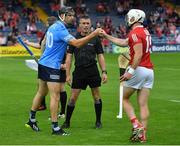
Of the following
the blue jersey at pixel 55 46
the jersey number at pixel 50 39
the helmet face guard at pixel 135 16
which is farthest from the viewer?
the jersey number at pixel 50 39

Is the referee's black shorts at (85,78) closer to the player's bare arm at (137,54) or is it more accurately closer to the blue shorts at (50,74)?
the blue shorts at (50,74)

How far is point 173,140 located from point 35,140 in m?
2.34

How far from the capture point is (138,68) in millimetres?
10383

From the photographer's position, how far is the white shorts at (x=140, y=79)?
10.4m

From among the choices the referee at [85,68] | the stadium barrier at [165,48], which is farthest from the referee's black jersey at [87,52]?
the stadium barrier at [165,48]

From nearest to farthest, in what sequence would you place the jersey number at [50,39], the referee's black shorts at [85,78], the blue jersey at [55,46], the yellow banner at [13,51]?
the blue jersey at [55,46] → the jersey number at [50,39] → the referee's black shorts at [85,78] → the yellow banner at [13,51]

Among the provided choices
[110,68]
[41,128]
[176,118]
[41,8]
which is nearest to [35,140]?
[41,128]

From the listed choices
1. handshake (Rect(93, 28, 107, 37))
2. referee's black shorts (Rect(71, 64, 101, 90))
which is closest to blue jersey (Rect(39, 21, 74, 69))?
handshake (Rect(93, 28, 107, 37))

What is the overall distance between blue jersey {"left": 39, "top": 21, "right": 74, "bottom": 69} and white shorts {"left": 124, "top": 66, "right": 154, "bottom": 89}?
4.42ft

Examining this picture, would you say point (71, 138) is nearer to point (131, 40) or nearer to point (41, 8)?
point (131, 40)

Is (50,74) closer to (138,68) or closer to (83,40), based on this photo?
(83,40)

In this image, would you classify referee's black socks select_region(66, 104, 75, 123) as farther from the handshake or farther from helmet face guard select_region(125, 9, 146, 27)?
helmet face guard select_region(125, 9, 146, 27)

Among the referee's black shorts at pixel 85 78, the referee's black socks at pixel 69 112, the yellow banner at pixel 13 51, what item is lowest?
the yellow banner at pixel 13 51

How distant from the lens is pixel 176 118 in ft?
43.1
